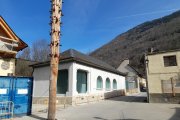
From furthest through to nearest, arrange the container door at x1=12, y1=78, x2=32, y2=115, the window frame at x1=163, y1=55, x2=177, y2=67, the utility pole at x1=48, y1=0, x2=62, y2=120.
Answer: the window frame at x1=163, y1=55, x2=177, y2=67, the container door at x1=12, y1=78, x2=32, y2=115, the utility pole at x1=48, y1=0, x2=62, y2=120

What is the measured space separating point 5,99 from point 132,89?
34.2 m

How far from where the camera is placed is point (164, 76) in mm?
18328

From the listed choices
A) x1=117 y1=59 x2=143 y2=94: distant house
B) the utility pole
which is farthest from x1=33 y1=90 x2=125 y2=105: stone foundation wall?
x1=117 y1=59 x2=143 y2=94: distant house

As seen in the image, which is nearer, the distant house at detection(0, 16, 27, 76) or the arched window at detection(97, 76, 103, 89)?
the distant house at detection(0, 16, 27, 76)

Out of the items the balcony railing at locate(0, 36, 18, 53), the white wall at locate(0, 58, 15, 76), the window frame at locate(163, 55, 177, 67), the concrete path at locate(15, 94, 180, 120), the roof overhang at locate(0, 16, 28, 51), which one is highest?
the roof overhang at locate(0, 16, 28, 51)

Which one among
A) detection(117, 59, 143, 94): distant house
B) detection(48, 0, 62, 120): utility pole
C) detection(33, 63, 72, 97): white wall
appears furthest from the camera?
detection(117, 59, 143, 94): distant house

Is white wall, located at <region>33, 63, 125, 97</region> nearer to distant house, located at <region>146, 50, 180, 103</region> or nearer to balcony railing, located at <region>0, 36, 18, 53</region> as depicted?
balcony railing, located at <region>0, 36, 18, 53</region>

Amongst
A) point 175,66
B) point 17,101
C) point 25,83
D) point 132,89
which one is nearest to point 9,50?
point 25,83

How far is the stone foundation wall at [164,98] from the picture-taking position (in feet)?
57.3

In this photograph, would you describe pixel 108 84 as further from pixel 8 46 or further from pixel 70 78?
pixel 8 46

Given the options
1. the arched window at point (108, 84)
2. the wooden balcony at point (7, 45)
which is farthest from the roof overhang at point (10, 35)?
the arched window at point (108, 84)

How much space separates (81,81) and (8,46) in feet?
28.3

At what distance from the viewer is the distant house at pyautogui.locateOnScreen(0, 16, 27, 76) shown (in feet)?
45.5

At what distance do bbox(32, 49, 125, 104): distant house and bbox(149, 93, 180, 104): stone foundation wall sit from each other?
6.53m
